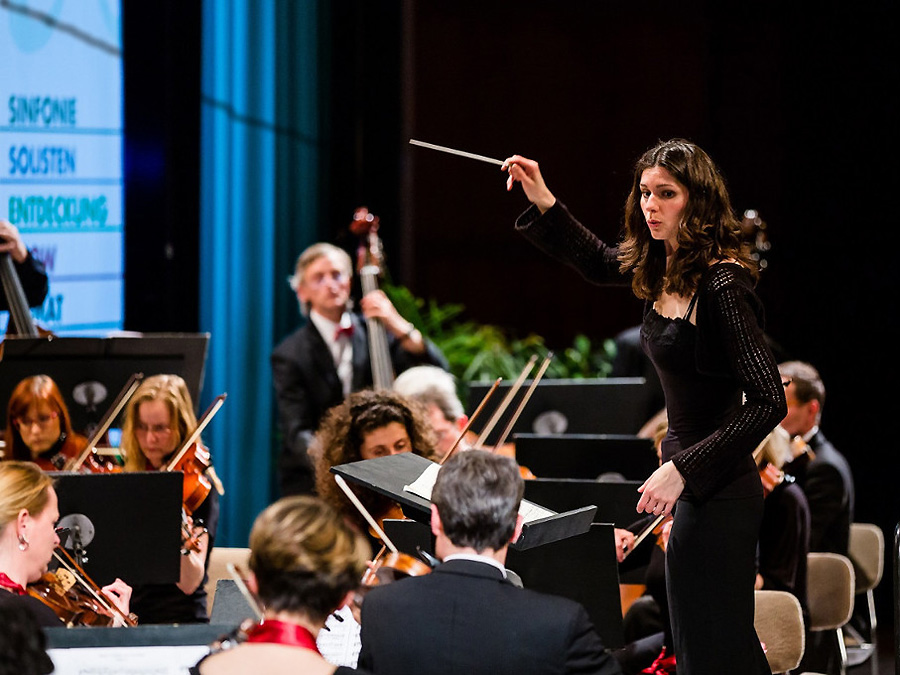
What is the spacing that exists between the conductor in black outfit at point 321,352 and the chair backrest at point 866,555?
1.73m

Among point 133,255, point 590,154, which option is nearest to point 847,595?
point 133,255

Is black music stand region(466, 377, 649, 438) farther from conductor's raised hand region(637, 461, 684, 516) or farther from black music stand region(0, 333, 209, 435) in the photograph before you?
conductor's raised hand region(637, 461, 684, 516)

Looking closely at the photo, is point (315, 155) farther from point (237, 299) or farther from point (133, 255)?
point (133, 255)

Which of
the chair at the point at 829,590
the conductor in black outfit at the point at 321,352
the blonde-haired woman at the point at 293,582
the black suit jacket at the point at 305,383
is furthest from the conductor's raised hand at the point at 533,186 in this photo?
the black suit jacket at the point at 305,383

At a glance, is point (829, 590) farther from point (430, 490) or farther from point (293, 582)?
point (293, 582)

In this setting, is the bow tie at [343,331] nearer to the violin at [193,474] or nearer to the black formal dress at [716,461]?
the violin at [193,474]

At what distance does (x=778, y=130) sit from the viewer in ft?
21.7

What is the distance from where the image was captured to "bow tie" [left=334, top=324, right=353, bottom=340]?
16.3 feet

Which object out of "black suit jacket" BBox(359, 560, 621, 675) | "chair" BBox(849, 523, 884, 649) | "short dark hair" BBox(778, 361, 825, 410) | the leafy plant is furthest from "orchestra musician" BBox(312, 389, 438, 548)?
the leafy plant

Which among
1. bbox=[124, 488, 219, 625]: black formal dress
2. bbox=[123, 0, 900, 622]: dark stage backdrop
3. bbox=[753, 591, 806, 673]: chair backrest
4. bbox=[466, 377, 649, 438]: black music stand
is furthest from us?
bbox=[123, 0, 900, 622]: dark stage backdrop

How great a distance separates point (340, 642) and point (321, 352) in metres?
2.50

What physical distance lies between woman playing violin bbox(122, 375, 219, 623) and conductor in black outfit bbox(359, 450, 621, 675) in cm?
166

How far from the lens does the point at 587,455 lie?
390 centimetres

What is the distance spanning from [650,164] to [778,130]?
446 cm
